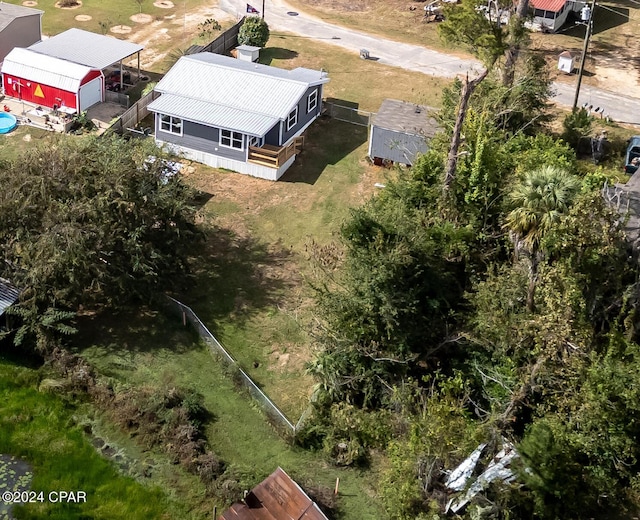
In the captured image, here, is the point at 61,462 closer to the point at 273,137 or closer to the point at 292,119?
the point at 273,137

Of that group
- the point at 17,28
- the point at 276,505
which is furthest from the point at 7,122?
the point at 276,505

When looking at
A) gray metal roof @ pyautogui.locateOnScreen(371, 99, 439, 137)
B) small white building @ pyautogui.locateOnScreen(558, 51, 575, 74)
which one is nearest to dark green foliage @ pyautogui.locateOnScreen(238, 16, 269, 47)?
gray metal roof @ pyautogui.locateOnScreen(371, 99, 439, 137)

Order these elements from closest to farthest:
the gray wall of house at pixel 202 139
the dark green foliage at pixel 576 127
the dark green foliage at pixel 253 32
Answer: the gray wall of house at pixel 202 139 < the dark green foliage at pixel 576 127 < the dark green foliage at pixel 253 32

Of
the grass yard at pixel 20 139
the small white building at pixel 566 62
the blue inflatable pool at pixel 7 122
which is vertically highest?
the small white building at pixel 566 62

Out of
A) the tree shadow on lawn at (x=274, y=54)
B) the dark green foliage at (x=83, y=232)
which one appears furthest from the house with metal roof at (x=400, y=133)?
the tree shadow on lawn at (x=274, y=54)

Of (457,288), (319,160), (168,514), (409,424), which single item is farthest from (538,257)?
(319,160)

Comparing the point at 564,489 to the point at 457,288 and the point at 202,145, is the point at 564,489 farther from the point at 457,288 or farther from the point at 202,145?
the point at 202,145

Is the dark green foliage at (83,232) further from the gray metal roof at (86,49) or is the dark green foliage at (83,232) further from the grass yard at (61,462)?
the gray metal roof at (86,49)
